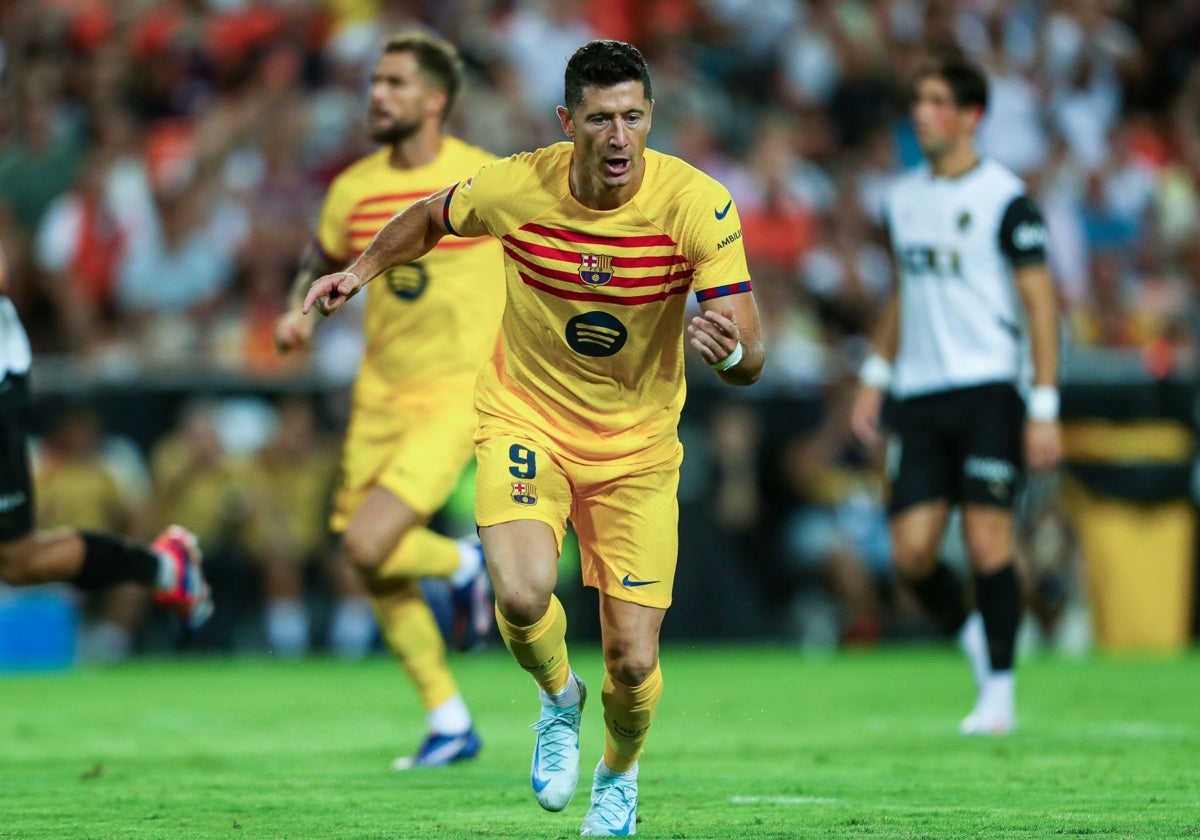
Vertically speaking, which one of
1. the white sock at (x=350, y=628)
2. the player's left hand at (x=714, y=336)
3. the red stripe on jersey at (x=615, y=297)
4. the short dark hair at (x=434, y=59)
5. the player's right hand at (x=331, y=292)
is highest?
the short dark hair at (x=434, y=59)

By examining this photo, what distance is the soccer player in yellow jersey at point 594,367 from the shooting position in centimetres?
570

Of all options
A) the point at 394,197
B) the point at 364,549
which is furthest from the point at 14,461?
the point at 394,197

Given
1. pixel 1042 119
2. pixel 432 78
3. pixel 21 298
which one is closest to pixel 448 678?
pixel 432 78

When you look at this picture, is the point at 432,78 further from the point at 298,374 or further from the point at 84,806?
the point at 298,374

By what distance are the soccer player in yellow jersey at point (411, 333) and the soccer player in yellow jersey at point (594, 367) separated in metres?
1.92

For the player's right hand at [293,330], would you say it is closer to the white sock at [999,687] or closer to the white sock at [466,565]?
the white sock at [466,565]

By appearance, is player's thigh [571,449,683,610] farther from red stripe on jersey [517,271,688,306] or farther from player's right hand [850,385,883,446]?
player's right hand [850,385,883,446]

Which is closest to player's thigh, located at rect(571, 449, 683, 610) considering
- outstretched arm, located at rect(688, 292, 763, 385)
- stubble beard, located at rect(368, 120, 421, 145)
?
outstretched arm, located at rect(688, 292, 763, 385)

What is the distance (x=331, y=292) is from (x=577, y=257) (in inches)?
29.8

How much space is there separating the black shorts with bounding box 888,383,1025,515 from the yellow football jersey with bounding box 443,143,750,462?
3.08m

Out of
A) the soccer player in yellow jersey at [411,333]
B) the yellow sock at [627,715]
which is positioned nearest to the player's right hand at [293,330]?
the soccer player in yellow jersey at [411,333]

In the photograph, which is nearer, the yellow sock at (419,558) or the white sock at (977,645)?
the yellow sock at (419,558)

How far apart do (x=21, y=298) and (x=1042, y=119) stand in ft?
30.2

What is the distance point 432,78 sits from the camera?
8.23 meters
